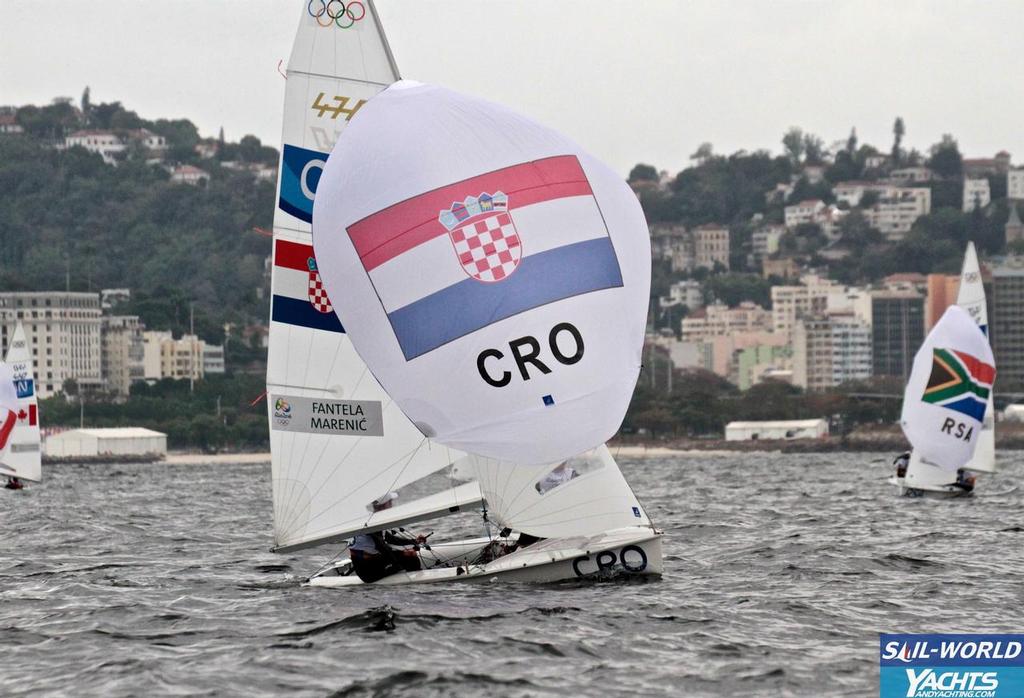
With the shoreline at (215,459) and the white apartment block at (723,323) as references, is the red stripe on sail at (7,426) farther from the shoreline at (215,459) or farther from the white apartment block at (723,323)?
the white apartment block at (723,323)

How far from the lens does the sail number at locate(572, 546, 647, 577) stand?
1462 cm

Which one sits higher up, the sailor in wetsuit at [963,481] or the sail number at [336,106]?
the sail number at [336,106]

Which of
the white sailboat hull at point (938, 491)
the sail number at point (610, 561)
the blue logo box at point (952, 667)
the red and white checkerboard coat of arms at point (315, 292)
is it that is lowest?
the white sailboat hull at point (938, 491)

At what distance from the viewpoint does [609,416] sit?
13.1 meters

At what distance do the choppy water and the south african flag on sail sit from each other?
6.92 metres

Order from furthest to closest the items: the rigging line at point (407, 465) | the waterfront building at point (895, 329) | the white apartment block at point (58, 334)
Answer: the waterfront building at point (895, 329)
the white apartment block at point (58, 334)
the rigging line at point (407, 465)

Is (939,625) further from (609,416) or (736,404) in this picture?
(736,404)

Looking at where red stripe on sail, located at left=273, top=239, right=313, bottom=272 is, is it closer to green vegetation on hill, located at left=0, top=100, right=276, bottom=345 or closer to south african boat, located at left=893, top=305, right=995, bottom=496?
south african boat, located at left=893, top=305, right=995, bottom=496

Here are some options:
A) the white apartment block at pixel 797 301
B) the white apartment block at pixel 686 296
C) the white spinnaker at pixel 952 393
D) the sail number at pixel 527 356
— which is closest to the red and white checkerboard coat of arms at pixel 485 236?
the sail number at pixel 527 356

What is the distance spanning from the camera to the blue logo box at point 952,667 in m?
9.52

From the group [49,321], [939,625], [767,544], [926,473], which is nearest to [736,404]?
[49,321]

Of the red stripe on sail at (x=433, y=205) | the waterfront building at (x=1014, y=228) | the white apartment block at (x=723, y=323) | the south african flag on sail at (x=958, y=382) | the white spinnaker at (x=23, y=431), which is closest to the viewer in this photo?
the red stripe on sail at (x=433, y=205)

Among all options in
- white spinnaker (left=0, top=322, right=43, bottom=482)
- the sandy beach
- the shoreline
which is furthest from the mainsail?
the sandy beach

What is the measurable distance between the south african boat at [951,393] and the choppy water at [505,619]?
271 inches
